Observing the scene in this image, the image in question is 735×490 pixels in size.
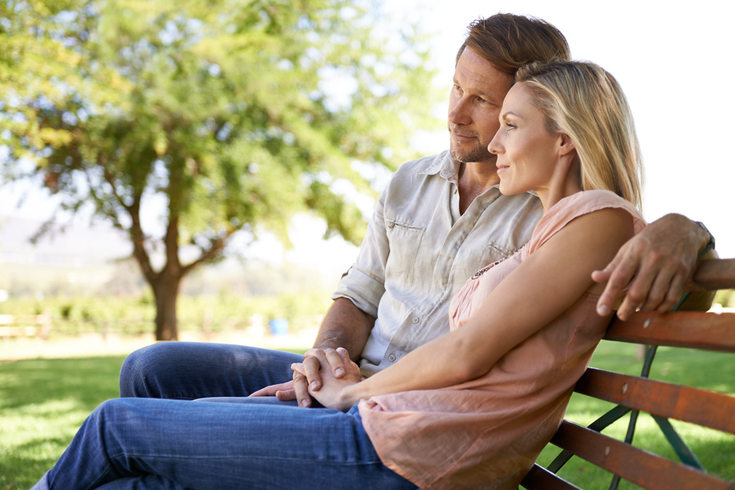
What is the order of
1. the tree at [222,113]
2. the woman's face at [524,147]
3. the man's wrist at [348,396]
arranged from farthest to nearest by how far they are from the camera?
the tree at [222,113] < the woman's face at [524,147] < the man's wrist at [348,396]

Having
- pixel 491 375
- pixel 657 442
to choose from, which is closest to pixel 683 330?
pixel 491 375

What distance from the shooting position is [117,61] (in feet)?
44.1

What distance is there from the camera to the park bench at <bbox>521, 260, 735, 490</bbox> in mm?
1040

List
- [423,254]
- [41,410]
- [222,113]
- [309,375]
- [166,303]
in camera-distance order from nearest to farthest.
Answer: [309,375]
[423,254]
[41,410]
[222,113]
[166,303]

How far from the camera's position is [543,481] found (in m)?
1.53

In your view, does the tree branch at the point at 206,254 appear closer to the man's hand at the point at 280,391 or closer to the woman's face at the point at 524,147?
the man's hand at the point at 280,391

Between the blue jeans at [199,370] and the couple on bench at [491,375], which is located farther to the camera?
the blue jeans at [199,370]

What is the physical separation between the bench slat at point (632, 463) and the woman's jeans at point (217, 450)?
1.37 feet

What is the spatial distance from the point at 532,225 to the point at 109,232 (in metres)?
16.4

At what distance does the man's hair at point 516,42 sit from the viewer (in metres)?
2.12

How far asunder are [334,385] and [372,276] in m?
0.76

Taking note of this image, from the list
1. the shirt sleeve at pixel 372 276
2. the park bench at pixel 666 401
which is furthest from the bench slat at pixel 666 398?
the shirt sleeve at pixel 372 276

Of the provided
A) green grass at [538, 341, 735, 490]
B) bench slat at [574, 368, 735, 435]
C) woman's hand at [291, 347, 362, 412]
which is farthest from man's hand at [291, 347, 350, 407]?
green grass at [538, 341, 735, 490]

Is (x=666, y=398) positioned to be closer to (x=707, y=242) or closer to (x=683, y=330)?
(x=683, y=330)
